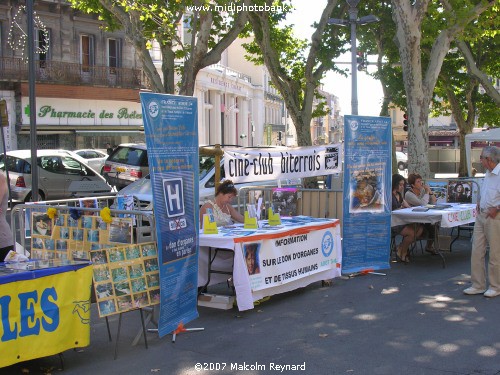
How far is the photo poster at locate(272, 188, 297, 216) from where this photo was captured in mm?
11594

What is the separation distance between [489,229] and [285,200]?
13.6 ft

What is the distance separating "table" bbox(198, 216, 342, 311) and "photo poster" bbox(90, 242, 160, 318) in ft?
4.36

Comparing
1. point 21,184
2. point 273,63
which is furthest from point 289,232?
point 273,63

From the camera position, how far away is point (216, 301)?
787cm

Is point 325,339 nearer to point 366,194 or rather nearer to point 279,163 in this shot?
point 366,194

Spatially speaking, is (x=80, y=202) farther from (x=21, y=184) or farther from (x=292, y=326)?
(x=21, y=184)

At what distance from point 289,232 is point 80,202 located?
108 inches

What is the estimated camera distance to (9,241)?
6.90 meters

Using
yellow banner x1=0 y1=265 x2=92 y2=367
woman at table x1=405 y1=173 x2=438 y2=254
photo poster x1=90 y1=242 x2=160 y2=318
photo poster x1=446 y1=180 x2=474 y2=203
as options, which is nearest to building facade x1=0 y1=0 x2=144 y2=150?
photo poster x1=446 y1=180 x2=474 y2=203

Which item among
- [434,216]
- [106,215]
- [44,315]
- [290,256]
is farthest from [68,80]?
[44,315]

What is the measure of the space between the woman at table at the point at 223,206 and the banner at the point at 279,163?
3.47ft

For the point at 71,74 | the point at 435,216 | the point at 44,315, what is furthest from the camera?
the point at 71,74

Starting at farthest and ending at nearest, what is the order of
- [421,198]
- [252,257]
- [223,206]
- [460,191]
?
[460,191], [421,198], [223,206], [252,257]

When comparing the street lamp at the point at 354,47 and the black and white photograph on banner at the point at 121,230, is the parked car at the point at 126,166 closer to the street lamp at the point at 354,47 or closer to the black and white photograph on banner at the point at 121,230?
the street lamp at the point at 354,47
